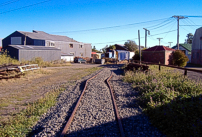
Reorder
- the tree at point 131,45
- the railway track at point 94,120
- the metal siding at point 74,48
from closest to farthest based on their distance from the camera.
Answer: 1. the railway track at point 94,120
2. the metal siding at point 74,48
3. the tree at point 131,45

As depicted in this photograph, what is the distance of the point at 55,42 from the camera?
171 feet

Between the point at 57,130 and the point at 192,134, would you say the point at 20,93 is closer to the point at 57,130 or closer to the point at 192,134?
the point at 57,130

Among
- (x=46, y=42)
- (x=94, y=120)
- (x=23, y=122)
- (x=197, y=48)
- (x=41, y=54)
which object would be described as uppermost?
(x=46, y=42)

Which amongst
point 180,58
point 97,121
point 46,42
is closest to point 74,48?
point 46,42

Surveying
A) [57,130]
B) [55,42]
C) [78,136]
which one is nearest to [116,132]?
→ [78,136]

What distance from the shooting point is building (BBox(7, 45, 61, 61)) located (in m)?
33.8

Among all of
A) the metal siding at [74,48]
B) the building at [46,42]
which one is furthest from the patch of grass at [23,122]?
the metal siding at [74,48]

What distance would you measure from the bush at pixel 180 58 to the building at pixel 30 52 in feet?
81.5

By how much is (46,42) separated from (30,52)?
12.7 meters

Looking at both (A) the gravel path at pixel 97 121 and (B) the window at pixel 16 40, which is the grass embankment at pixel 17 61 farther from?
(A) the gravel path at pixel 97 121

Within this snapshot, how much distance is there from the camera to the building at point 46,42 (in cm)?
4791

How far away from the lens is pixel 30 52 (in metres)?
36.1

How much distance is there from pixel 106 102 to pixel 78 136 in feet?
10.7

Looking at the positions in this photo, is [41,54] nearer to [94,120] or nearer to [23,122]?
[23,122]
